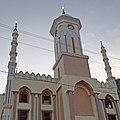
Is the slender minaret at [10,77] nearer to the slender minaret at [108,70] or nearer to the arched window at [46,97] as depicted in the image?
the arched window at [46,97]

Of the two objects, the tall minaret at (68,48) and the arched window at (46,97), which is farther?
the tall minaret at (68,48)

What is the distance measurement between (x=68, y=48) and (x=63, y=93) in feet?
20.4

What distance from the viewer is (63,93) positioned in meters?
16.4

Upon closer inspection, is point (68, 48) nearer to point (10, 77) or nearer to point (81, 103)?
point (81, 103)

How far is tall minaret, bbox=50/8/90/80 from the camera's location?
61.9 ft

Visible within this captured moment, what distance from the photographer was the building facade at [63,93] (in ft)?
52.6

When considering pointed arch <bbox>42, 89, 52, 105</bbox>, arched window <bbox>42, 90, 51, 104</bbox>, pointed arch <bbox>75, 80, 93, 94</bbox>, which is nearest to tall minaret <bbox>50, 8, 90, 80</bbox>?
pointed arch <bbox>75, 80, 93, 94</bbox>

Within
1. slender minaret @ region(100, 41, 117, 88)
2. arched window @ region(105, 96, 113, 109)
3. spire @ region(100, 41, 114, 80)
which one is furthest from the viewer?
spire @ region(100, 41, 114, 80)

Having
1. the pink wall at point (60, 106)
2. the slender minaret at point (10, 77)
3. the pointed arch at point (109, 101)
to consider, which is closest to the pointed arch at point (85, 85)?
the pink wall at point (60, 106)

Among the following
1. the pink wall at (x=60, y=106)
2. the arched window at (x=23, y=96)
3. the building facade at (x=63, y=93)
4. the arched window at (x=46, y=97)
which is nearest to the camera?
the pink wall at (x=60, y=106)

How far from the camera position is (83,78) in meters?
18.2

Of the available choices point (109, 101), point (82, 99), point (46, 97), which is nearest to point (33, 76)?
point (46, 97)

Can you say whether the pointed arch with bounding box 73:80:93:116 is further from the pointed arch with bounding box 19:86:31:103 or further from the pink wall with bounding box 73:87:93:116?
the pointed arch with bounding box 19:86:31:103

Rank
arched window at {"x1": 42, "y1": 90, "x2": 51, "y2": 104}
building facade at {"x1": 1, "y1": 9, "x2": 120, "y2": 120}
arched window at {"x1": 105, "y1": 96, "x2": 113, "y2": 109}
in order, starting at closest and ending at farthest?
1. building facade at {"x1": 1, "y1": 9, "x2": 120, "y2": 120}
2. arched window at {"x1": 42, "y1": 90, "x2": 51, "y2": 104}
3. arched window at {"x1": 105, "y1": 96, "x2": 113, "y2": 109}
